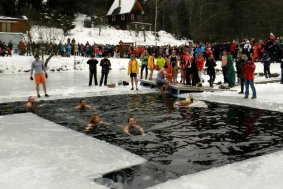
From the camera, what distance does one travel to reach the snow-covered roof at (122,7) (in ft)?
217

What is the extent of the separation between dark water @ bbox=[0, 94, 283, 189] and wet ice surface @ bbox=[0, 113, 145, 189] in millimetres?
353

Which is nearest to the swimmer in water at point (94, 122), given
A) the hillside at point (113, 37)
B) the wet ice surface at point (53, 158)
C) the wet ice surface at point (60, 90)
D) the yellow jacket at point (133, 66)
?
the wet ice surface at point (53, 158)

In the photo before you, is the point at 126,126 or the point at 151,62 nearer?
the point at 126,126

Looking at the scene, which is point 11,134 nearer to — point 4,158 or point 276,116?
point 4,158

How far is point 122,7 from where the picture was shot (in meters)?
67.7

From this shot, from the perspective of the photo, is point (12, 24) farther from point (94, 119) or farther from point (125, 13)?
point (94, 119)

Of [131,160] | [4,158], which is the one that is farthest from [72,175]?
[4,158]

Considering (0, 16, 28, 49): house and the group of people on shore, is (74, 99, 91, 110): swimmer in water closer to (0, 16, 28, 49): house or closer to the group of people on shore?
the group of people on shore

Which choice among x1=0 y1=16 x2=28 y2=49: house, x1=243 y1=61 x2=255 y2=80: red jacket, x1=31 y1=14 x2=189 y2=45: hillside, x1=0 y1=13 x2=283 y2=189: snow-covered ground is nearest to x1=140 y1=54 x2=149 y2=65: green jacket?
x1=0 y1=13 x2=283 y2=189: snow-covered ground

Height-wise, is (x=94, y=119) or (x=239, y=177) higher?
(x=94, y=119)

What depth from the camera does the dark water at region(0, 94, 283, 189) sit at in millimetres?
6857

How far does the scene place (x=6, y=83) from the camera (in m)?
21.3

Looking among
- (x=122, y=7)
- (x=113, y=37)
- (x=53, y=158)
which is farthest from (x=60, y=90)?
(x=122, y=7)

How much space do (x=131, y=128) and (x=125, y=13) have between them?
58.0 meters
